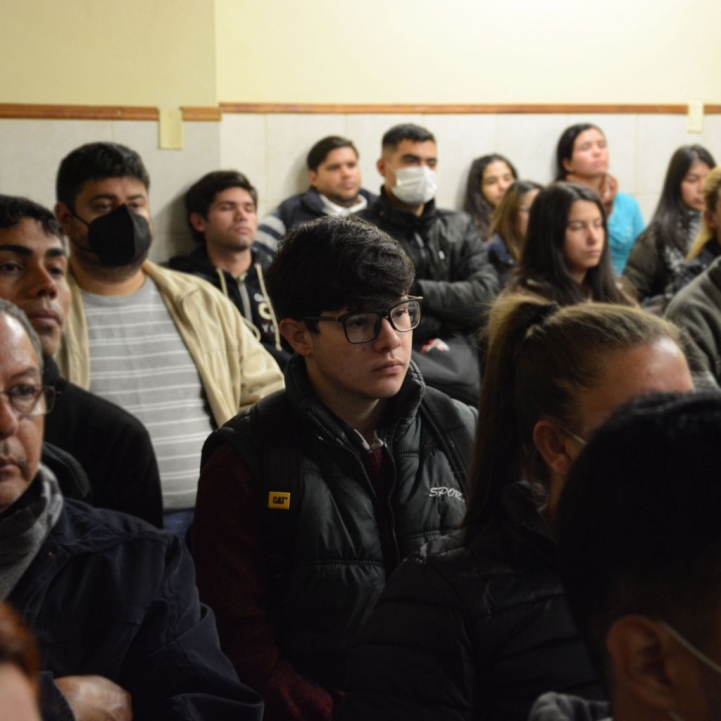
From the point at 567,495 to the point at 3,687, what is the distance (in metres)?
0.52

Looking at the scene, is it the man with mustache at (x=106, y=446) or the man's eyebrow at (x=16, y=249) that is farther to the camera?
the man's eyebrow at (x=16, y=249)

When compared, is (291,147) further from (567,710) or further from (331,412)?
(567,710)

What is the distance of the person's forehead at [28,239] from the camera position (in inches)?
104

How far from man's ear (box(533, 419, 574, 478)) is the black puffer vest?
17.6 inches

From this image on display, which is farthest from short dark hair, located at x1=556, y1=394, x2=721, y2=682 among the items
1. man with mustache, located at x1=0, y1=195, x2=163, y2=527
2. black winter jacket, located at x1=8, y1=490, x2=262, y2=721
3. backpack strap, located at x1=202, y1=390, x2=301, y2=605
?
man with mustache, located at x1=0, y1=195, x2=163, y2=527

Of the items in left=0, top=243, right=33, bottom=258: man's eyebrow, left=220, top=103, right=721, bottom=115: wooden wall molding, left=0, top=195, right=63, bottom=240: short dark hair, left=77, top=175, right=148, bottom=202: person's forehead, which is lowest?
left=0, top=243, right=33, bottom=258: man's eyebrow

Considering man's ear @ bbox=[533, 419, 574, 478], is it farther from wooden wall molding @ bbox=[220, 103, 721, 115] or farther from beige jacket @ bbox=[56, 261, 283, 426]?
wooden wall molding @ bbox=[220, 103, 721, 115]

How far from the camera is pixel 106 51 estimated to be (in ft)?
14.2

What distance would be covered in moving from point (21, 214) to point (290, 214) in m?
2.66

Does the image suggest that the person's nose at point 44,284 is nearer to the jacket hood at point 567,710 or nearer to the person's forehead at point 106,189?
the person's forehead at point 106,189

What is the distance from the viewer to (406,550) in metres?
1.83

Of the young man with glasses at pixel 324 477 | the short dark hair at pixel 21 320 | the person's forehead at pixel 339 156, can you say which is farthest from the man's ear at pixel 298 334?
the person's forehead at pixel 339 156

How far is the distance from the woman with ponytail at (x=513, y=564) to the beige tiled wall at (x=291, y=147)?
10.4 feet

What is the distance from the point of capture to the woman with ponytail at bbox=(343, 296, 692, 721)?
1.33 m
